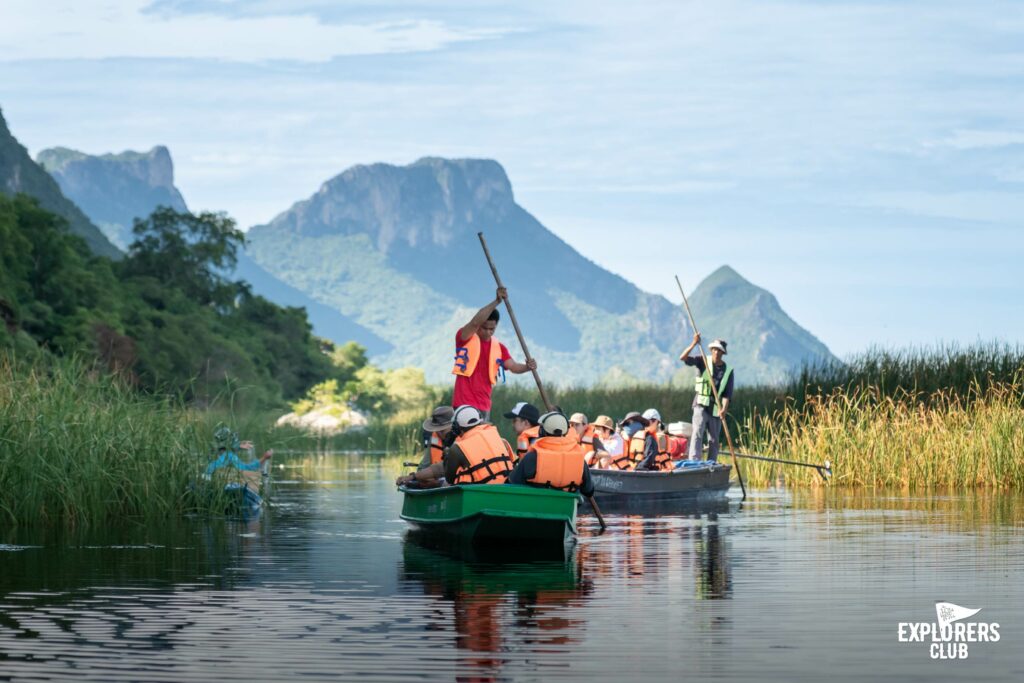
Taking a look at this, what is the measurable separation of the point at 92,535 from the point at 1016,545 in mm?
9896

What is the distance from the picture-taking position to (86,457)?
58.6ft

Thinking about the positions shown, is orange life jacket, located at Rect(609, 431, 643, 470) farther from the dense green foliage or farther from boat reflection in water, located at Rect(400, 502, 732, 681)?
the dense green foliage

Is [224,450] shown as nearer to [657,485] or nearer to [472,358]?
[472,358]

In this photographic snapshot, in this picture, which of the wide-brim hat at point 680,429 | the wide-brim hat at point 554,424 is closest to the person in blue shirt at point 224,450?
the wide-brim hat at point 554,424

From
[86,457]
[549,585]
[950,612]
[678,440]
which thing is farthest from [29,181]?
[950,612]

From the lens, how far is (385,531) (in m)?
19.3

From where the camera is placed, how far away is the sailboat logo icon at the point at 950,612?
10891mm

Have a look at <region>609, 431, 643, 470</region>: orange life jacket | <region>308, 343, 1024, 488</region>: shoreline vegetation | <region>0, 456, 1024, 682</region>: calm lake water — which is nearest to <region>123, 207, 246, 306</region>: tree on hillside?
<region>308, 343, 1024, 488</region>: shoreline vegetation

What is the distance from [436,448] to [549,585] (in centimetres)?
465

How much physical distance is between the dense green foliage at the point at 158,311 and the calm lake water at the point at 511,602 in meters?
23.1

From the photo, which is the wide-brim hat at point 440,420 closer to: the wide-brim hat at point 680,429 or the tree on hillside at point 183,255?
the wide-brim hat at point 680,429

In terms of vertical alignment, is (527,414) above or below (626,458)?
above

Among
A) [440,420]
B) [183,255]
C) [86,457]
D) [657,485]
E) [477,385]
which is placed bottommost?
[657,485]

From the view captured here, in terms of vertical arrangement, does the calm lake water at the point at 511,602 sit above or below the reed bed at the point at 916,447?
below
